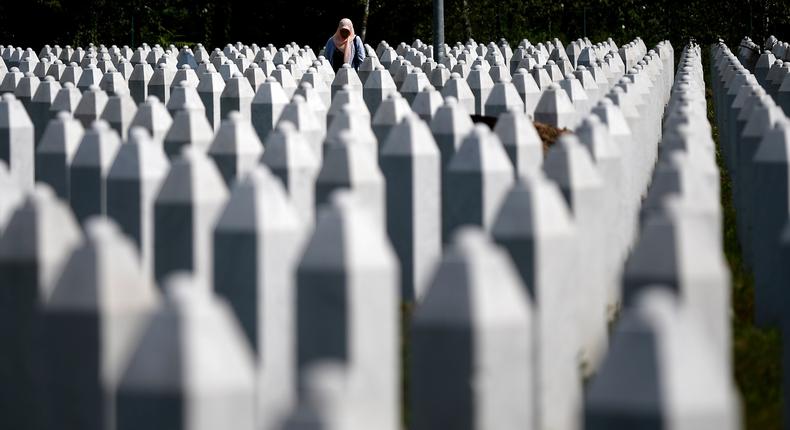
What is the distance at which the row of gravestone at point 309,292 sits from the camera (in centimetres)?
333

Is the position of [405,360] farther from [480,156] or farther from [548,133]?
[548,133]

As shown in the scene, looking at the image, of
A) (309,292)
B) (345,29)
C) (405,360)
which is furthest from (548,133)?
(345,29)

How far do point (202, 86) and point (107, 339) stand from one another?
26.8 ft

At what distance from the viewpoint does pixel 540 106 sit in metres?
11.0

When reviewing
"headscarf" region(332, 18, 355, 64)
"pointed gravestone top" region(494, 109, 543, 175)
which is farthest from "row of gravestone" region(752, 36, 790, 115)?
"pointed gravestone top" region(494, 109, 543, 175)

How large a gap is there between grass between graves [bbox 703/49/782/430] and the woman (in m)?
10.4

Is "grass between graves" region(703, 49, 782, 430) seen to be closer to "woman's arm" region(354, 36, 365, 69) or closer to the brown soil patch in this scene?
the brown soil patch

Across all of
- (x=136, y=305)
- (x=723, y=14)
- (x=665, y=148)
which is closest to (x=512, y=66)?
(x=723, y=14)

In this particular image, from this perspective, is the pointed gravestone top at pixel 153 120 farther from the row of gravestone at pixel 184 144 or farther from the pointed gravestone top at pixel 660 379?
the pointed gravestone top at pixel 660 379

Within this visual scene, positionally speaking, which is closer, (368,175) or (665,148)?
(368,175)

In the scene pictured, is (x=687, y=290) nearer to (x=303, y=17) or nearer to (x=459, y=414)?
(x=459, y=414)

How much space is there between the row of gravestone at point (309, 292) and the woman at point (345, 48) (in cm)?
1228

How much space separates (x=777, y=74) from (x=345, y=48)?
192 inches

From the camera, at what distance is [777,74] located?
16219mm
